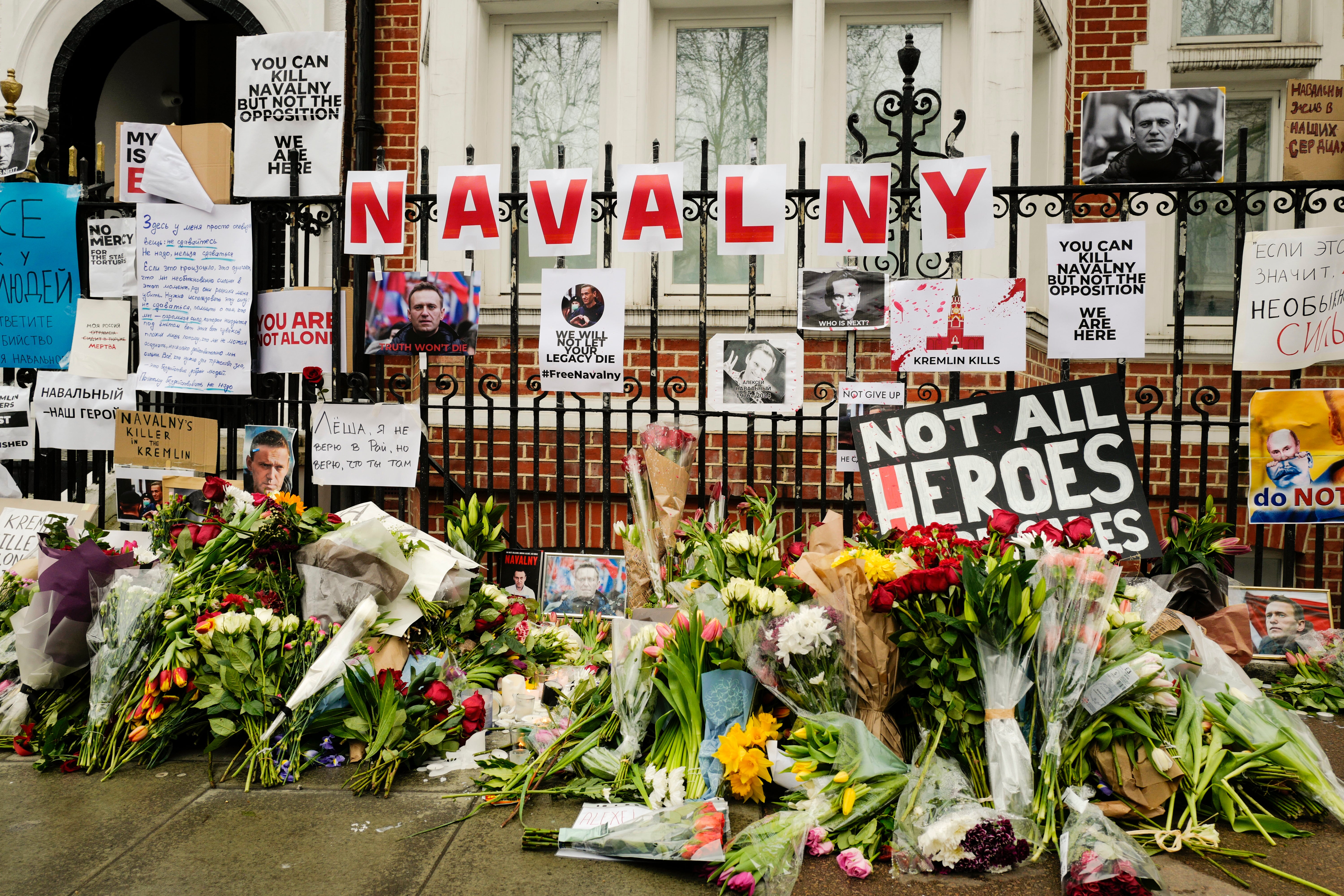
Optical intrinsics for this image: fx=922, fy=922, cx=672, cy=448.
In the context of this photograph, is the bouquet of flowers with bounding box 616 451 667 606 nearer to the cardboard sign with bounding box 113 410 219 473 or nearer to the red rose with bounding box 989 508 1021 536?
the red rose with bounding box 989 508 1021 536

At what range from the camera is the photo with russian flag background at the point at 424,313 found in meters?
4.45

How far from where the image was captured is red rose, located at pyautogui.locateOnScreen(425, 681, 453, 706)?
2.87 meters

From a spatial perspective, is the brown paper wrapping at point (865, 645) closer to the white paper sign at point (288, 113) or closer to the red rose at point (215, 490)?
the red rose at point (215, 490)

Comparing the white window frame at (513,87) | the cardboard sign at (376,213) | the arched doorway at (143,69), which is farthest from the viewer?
the arched doorway at (143,69)

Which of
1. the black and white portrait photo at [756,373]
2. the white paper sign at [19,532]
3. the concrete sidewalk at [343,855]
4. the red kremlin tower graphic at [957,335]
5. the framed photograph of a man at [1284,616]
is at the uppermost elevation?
the red kremlin tower graphic at [957,335]

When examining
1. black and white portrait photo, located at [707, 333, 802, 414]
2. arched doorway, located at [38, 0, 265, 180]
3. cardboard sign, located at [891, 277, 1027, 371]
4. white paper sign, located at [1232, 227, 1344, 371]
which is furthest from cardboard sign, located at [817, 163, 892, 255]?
arched doorway, located at [38, 0, 265, 180]

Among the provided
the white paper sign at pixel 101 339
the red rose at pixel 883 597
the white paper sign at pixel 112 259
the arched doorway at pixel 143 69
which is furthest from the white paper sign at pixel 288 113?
the red rose at pixel 883 597

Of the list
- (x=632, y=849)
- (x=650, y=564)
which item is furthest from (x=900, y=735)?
(x=650, y=564)

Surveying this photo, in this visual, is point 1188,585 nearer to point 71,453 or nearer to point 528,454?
point 528,454

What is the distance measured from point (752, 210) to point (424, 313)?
5.43 ft

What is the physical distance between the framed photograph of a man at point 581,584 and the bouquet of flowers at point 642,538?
0.76 meters

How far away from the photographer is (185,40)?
27.8 ft

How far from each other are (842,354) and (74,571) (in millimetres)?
4132

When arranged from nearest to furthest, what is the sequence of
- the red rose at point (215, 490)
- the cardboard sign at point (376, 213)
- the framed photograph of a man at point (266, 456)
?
1. the red rose at point (215, 490)
2. the cardboard sign at point (376, 213)
3. the framed photograph of a man at point (266, 456)
